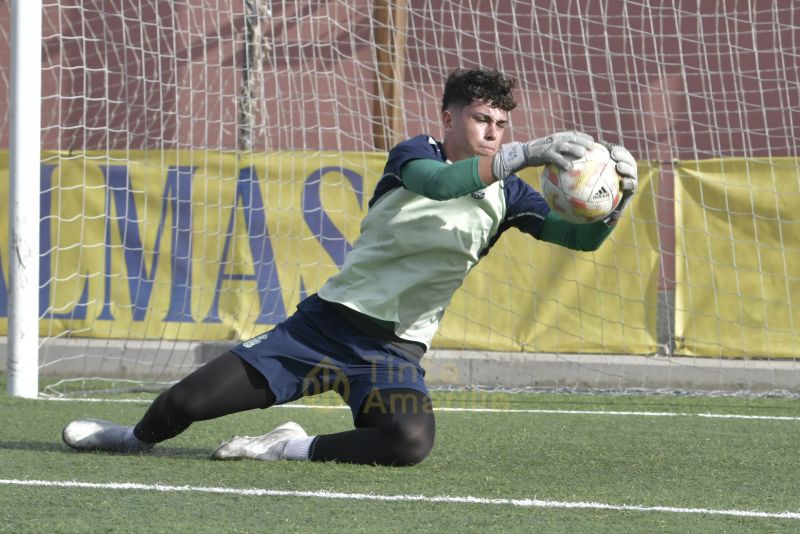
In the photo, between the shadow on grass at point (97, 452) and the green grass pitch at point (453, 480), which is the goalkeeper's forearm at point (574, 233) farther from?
the shadow on grass at point (97, 452)

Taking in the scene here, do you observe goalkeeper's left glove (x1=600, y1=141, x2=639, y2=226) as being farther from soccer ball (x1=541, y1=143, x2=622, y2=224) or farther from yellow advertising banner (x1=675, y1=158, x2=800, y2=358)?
yellow advertising banner (x1=675, y1=158, x2=800, y2=358)

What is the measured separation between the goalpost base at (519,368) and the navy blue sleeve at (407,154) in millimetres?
3442

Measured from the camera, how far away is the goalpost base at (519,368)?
8086mm

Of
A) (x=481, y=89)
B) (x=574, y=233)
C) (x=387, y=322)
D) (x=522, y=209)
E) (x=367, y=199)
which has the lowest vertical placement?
(x=387, y=322)

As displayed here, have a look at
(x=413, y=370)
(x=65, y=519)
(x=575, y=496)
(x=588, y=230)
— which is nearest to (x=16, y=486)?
(x=65, y=519)

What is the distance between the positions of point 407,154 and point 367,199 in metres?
3.87

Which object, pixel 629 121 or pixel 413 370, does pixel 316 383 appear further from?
pixel 629 121

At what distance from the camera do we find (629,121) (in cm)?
1087

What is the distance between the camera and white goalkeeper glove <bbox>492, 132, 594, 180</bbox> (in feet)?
13.9

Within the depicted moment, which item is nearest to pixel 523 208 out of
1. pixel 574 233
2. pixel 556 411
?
pixel 574 233

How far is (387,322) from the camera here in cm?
492

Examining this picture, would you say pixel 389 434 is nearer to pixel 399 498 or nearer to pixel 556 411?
pixel 399 498

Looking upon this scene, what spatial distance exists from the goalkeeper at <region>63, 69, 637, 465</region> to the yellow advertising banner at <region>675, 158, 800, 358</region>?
11.8 feet

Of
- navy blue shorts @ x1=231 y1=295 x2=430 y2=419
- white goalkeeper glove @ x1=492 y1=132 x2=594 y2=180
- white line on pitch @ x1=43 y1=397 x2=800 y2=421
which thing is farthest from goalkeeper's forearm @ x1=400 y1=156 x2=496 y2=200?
white line on pitch @ x1=43 y1=397 x2=800 y2=421
